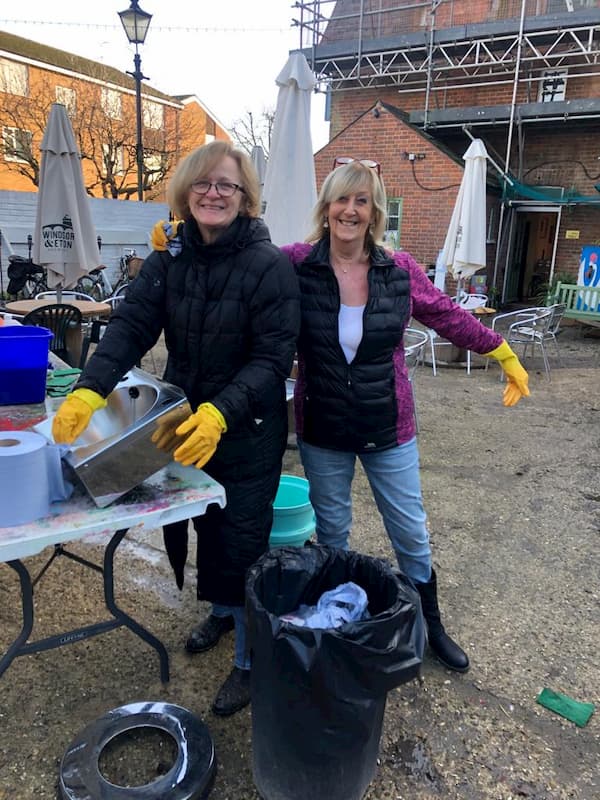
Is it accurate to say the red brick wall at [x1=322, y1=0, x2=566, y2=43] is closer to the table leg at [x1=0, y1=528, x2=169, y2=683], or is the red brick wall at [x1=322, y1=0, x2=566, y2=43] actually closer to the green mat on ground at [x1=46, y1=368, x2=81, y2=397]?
the green mat on ground at [x1=46, y1=368, x2=81, y2=397]

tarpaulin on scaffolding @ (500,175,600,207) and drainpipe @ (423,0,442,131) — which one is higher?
drainpipe @ (423,0,442,131)

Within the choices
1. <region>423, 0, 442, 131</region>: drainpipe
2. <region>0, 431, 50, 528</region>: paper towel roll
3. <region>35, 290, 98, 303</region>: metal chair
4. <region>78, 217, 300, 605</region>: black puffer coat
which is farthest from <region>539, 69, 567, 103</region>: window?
<region>0, 431, 50, 528</region>: paper towel roll

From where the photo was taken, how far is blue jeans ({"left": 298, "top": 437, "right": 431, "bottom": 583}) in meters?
2.28

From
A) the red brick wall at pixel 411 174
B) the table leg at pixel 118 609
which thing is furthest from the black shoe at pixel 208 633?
the red brick wall at pixel 411 174

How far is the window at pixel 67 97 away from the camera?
61.8 ft

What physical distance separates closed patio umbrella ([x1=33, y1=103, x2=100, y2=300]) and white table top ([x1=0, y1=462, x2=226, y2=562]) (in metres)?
4.82

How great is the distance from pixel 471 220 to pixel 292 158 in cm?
412

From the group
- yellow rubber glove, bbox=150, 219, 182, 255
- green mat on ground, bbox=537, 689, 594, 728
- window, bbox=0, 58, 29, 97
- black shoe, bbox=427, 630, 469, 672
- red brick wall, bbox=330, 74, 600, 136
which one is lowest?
green mat on ground, bbox=537, 689, 594, 728

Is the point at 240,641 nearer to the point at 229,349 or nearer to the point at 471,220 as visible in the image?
the point at 229,349

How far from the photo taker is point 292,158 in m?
4.69

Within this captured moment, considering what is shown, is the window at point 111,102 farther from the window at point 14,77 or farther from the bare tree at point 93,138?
the window at point 14,77

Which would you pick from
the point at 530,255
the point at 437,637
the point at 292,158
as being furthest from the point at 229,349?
the point at 530,255

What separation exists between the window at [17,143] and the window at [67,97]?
203 centimetres

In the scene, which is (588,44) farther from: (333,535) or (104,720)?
(104,720)
